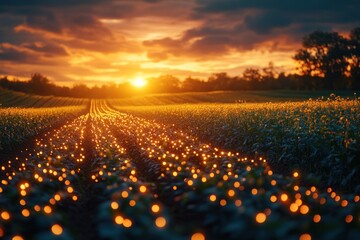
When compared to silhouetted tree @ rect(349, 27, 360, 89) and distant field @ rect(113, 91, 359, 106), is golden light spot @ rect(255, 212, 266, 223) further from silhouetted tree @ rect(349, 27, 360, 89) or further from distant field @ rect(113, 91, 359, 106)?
silhouetted tree @ rect(349, 27, 360, 89)

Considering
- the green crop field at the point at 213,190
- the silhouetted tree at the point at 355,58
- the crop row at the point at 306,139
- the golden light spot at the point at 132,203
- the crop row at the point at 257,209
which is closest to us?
the crop row at the point at 257,209

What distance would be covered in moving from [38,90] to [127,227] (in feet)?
422

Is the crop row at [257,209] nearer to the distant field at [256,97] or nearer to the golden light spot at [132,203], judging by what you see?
the golden light spot at [132,203]

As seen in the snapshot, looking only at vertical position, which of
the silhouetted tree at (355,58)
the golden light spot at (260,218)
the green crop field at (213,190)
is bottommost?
the green crop field at (213,190)

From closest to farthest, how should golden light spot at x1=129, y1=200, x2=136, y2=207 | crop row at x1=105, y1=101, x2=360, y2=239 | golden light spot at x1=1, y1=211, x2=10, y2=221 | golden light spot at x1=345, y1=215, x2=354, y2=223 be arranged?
crop row at x1=105, y1=101, x2=360, y2=239, golden light spot at x1=345, y1=215, x2=354, y2=223, golden light spot at x1=129, y1=200, x2=136, y2=207, golden light spot at x1=1, y1=211, x2=10, y2=221

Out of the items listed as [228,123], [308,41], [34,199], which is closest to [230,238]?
[34,199]

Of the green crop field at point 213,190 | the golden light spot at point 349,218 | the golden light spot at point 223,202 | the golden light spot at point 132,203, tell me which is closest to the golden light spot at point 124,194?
the green crop field at point 213,190

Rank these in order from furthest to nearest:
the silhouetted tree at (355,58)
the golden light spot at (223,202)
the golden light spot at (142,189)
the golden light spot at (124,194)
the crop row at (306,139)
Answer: the silhouetted tree at (355,58) → the crop row at (306,139) → the golden light spot at (142,189) → the golden light spot at (124,194) → the golden light spot at (223,202)

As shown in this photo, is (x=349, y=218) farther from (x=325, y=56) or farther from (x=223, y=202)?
(x=325, y=56)

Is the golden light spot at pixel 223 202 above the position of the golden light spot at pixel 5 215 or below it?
above

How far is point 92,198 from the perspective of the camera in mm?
8938

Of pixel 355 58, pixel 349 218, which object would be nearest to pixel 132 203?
pixel 349 218

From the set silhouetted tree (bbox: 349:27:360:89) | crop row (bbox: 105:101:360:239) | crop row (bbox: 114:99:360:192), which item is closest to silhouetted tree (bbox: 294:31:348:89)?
silhouetted tree (bbox: 349:27:360:89)

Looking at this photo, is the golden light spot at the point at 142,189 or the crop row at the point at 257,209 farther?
the golden light spot at the point at 142,189
